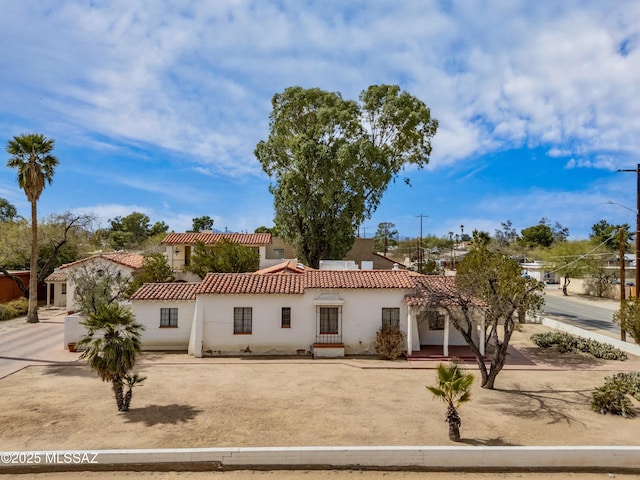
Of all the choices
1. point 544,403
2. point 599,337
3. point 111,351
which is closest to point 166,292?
point 111,351

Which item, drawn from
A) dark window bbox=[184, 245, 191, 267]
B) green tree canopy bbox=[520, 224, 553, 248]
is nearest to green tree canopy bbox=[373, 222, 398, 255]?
green tree canopy bbox=[520, 224, 553, 248]

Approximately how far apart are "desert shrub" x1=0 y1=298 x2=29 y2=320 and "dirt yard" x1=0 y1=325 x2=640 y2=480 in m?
15.9

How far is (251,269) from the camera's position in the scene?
1329 inches

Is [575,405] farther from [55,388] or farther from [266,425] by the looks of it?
[55,388]

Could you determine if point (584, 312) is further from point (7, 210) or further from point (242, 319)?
point (7, 210)

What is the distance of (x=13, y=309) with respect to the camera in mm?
32125

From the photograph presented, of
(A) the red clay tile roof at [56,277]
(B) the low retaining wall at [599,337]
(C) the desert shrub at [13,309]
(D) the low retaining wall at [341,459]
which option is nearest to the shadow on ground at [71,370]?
(D) the low retaining wall at [341,459]

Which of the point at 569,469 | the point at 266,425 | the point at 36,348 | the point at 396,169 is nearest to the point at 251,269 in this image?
the point at 36,348

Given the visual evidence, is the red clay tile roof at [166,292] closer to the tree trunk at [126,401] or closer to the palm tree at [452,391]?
the tree trunk at [126,401]

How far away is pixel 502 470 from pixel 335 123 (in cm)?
3331

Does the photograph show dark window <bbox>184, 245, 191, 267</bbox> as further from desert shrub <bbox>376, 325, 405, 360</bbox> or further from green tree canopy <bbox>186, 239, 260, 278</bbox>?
desert shrub <bbox>376, 325, 405, 360</bbox>

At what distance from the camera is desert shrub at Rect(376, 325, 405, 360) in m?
21.2

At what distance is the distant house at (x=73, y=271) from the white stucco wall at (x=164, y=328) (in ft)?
25.9

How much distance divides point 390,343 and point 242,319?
297 inches
